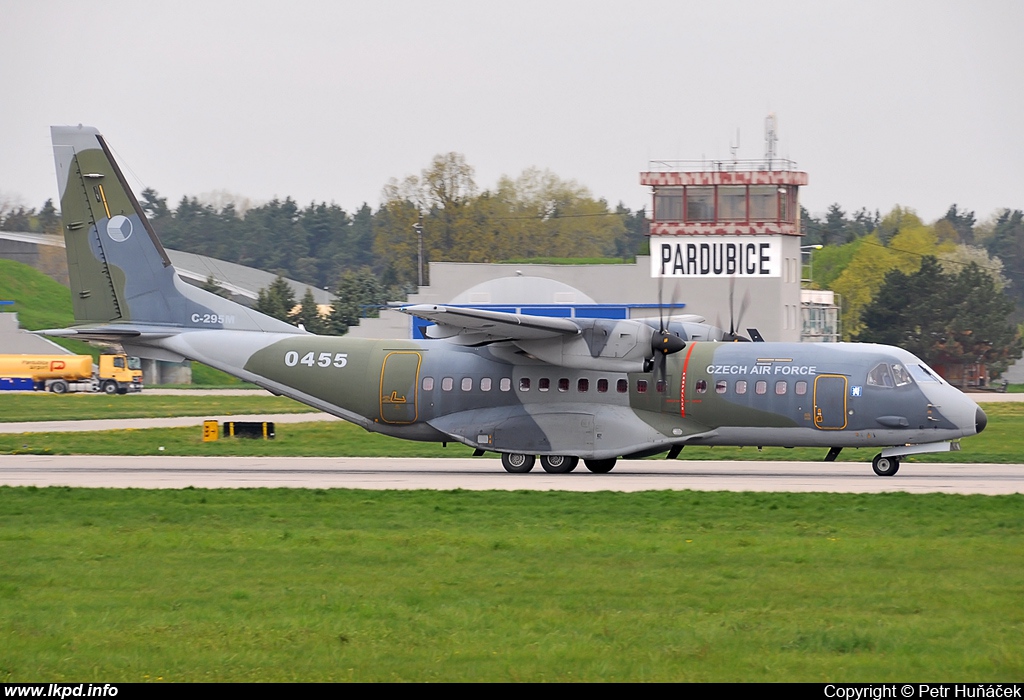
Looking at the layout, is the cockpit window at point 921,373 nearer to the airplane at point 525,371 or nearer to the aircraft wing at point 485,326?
the airplane at point 525,371

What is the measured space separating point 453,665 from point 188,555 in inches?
245

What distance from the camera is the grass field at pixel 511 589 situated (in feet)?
30.8

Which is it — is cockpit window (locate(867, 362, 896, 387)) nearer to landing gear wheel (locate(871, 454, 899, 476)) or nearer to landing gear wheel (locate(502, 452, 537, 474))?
landing gear wheel (locate(871, 454, 899, 476))

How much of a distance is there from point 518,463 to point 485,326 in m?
3.45

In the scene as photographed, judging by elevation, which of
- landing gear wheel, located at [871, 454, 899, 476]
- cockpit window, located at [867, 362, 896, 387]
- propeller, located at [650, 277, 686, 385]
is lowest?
landing gear wheel, located at [871, 454, 899, 476]

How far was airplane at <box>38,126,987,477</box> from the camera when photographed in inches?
951

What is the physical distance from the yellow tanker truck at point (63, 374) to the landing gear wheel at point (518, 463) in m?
45.9

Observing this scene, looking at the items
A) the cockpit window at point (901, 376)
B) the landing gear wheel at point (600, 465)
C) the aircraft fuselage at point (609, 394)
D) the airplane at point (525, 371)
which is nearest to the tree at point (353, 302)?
the airplane at point (525, 371)

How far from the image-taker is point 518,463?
1019 inches

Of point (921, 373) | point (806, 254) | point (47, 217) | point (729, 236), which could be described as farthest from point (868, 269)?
point (47, 217)

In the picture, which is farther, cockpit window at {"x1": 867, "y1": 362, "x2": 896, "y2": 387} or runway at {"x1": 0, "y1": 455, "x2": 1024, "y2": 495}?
cockpit window at {"x1": 867, "y1": 362, "x2": 896, "y2": 387}

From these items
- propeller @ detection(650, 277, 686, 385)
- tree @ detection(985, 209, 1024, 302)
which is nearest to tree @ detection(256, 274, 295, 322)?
propeller @ detection(650, 277, 686, 385)

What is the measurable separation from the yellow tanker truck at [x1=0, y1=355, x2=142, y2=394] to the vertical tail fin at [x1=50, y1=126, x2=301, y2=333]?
40.9 metres

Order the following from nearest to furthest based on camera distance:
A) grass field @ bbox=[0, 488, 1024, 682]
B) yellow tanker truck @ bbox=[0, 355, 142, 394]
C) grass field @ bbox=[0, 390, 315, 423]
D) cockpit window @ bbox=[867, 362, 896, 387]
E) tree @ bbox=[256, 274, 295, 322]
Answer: grass field @ bbox=[0, 488, 1024, 682]
cockpit window @ bbox=[867, 362, 896, 387]
grass field @ bbox=[0, 390, 315, 423]
yellow tanker truck @ bbox=[0, 355, 142, 394]
tree @ bbox=[256, 274, 295, 322]
